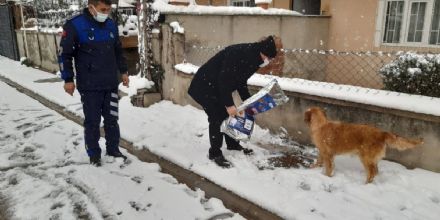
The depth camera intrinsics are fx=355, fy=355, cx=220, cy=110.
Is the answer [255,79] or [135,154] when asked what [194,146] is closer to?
[135,154]

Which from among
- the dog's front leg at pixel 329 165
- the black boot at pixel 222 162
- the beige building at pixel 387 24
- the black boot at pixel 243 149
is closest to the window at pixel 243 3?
the beige building at pixel 387 24

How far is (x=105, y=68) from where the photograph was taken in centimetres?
420

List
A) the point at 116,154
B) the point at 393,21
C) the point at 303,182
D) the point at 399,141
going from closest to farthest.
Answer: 1. the point at 399,141
2. the point at 303,182
3. the point at 116,154
4. the point at 393,21

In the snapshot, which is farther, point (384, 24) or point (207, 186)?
point (384, 24)

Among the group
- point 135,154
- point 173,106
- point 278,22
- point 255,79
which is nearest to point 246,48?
point 255,79

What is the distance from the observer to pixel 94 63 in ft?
13.5

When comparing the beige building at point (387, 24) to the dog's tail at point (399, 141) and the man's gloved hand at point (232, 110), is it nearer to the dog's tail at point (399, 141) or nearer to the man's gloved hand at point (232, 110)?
the dog's tail at point (399, 141)

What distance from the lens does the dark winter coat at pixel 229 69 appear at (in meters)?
3.99

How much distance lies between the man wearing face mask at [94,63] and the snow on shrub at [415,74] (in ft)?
11.6

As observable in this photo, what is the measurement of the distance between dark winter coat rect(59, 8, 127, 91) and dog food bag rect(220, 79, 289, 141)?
5.04 feet

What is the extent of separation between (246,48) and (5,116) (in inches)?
205

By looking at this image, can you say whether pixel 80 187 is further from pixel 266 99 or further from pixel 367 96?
pixel 367 96

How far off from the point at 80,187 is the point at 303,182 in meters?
2.43

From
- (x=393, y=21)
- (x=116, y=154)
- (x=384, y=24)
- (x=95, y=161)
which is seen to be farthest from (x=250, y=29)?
(x=95, y=161)
